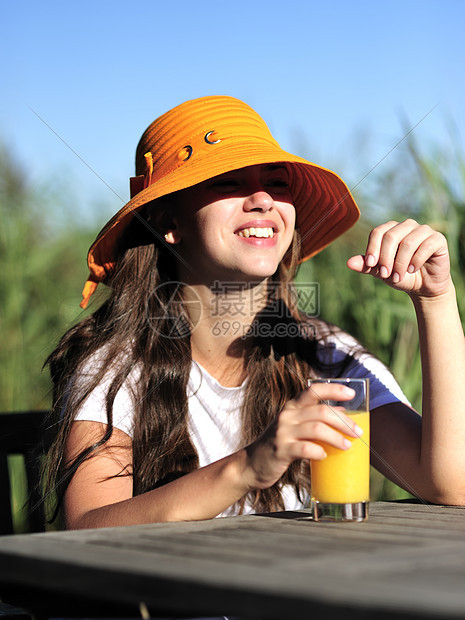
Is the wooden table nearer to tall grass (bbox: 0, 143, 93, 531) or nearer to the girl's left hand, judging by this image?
the girl's left hand

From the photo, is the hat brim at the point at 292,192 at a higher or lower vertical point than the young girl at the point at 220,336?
higher

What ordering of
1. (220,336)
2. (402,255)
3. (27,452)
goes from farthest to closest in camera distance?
(220,336) → (27,452) → (402,255)

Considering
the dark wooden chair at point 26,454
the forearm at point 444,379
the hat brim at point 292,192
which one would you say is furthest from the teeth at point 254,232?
the dark wooden chair at point 26,454

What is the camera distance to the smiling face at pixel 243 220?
2.22 metres

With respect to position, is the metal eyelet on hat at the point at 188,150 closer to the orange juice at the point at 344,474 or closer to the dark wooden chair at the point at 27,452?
the dark wooden chair at the point at 27,452

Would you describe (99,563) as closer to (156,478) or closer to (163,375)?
(156,478)

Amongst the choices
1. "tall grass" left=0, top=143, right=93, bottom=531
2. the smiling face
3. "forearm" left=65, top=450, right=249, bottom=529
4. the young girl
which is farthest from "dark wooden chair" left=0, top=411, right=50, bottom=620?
"tall grass" left=0, top=143, right=93, bottom=531

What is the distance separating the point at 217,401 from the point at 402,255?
2.76 feet

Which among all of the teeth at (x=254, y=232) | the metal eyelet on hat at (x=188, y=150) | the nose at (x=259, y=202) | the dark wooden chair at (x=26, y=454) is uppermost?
the metal eyelet on hat at (x=188, y=150)

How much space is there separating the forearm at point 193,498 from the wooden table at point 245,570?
0.11m

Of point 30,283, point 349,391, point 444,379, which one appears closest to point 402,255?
point 444,379

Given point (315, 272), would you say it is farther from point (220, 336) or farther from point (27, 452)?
point (27, 452)

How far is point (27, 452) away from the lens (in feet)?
7.16

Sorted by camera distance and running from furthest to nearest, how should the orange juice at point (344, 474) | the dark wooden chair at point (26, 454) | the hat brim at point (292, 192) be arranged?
the hat brim at point (292, 192), the dark wooden chair at point (26, 454), the orange juice at point (344, 474)
